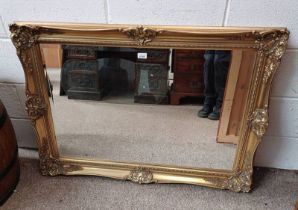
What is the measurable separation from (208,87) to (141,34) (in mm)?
330

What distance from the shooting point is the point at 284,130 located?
1.10 meters

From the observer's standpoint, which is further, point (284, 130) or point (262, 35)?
point (284, 130)

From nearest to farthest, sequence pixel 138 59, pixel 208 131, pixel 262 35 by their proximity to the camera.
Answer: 1. pixel 262 35
2. pixel 138 59
3. pixel 208 131

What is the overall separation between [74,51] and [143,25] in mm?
286

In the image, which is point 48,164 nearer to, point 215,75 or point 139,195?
point 139,195

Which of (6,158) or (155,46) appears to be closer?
(155,46)

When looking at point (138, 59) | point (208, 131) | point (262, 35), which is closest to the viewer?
point (262, 35)

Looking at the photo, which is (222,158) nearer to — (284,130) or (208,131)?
(208,131)

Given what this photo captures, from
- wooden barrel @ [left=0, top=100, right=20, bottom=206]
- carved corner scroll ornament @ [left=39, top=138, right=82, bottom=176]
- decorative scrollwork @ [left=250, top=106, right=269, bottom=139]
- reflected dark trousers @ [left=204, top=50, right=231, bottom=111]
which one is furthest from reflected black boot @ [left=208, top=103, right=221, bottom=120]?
wooden barrel @ [left=0, top=100, right=20, bottom=206]

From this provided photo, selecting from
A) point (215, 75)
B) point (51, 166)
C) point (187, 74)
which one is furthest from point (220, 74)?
point (51, 166)

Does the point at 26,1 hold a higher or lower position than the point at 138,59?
higher

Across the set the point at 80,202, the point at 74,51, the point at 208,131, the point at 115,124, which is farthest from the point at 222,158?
the point at 74,51

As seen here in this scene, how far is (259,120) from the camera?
97 centimetres

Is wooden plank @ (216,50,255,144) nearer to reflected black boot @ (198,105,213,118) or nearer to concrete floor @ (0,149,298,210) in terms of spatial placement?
reflected black boot @ (198,105,213,118)
